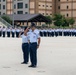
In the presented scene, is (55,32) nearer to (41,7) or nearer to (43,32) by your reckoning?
(43,32)

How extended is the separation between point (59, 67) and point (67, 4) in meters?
97.9

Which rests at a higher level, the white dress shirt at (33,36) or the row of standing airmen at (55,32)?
the white dress shirt at (33,36)

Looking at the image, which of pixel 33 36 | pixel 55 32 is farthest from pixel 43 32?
pixel 33 36

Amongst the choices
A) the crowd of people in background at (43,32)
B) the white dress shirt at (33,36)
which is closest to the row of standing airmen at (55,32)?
the crowd of people in background at (43,32)

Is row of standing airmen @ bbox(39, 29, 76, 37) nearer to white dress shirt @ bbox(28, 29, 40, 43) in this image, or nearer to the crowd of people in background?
the crowd of people in background

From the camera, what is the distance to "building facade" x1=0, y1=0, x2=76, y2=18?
108 meters

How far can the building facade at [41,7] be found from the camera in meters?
108

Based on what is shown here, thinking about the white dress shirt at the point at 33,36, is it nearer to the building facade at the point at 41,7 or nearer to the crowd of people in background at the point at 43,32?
the crowd of people in background at the point at 43,32

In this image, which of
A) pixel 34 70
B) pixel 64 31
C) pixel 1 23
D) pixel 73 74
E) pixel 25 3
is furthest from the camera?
pixel 25 3

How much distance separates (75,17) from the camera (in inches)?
4365

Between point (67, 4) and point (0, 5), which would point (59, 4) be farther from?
point (0, 5)

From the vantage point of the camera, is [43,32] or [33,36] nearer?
[33,36]

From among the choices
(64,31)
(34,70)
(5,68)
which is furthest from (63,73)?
(64,31)

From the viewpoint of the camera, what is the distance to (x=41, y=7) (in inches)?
4323
